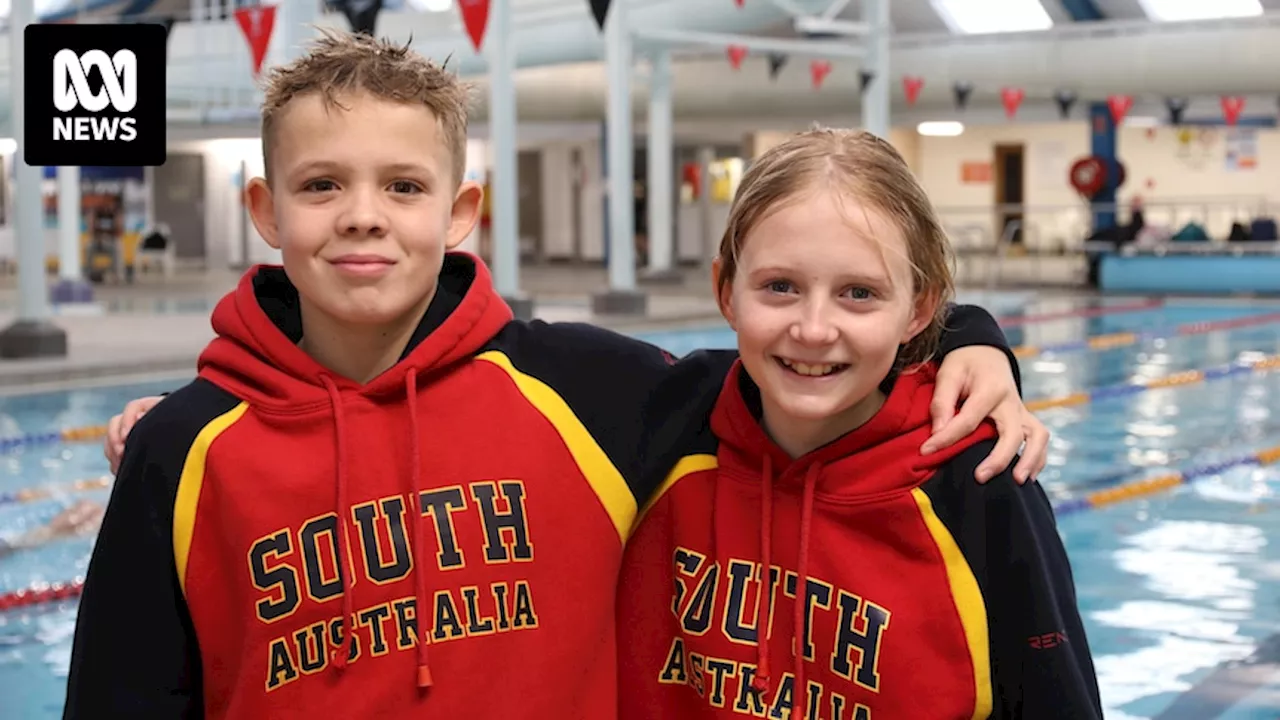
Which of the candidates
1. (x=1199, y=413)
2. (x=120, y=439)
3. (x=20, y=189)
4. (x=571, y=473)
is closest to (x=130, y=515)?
(x=120, y=439)

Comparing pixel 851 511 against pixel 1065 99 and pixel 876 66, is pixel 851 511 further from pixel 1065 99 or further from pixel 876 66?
pixel 1065 99

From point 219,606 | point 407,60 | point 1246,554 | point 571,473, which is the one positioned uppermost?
point 407,60

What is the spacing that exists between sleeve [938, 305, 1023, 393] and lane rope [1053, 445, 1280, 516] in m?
3.72

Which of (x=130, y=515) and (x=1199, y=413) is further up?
(x=130, y=515)

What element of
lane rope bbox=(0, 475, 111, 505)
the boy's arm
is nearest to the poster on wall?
lane rope bbox=(0, 475, 111, 505)

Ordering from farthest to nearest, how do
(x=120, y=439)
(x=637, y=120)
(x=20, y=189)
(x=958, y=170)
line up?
(x=958, y=170) < (x=637, y=120) < (x=20, y=189) < (x=120, y=439)

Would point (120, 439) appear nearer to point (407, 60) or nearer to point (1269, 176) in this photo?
point (407, 60)

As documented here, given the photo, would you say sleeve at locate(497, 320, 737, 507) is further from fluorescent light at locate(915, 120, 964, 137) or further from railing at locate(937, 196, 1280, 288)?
fluorescent light at locate(915, 120, 964, 137)

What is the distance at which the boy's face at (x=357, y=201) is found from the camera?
158 cm

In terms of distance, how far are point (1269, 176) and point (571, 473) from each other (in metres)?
26.2

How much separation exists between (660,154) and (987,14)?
7.43 meters

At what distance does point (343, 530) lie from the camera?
5.27 ft

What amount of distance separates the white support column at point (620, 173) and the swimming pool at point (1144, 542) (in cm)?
406

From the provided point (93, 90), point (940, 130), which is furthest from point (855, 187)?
point (940, 130)
